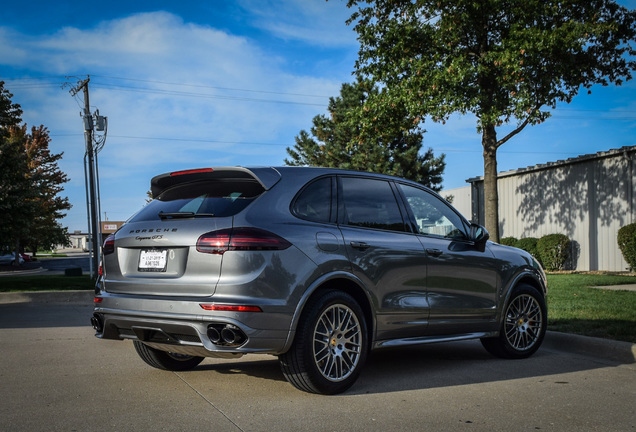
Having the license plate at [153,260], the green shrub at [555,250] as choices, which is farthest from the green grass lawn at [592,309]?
the green shrub at [555,250]

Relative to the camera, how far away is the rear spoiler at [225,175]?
515cm

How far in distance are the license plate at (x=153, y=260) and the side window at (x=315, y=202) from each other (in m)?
1.09

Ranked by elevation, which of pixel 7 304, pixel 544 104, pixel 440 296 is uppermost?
pixel 544 104

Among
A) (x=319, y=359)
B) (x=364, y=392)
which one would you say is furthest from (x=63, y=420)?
(x=364, y=392)

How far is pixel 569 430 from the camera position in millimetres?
4219

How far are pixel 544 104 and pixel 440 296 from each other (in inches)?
560

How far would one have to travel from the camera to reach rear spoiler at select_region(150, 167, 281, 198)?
16.9 ft

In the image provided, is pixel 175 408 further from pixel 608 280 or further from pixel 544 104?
pixel 544 104

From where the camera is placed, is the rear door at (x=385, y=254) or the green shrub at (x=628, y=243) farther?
the green shrub at (x=628, y=243)

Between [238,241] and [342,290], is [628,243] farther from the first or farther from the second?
[238,241]

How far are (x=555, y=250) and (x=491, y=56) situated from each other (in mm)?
8569

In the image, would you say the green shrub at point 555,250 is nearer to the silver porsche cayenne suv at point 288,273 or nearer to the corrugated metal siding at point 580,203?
the corrugated metal siding at point 580,203

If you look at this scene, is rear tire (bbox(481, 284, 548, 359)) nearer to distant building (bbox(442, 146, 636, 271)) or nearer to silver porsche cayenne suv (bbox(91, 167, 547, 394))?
silver porsche cayenne suv (bbox(91, 167, 547, 394))

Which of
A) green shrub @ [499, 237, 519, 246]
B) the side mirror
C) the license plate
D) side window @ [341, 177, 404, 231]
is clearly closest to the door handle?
side window @ [341, 177, 404, 231]
